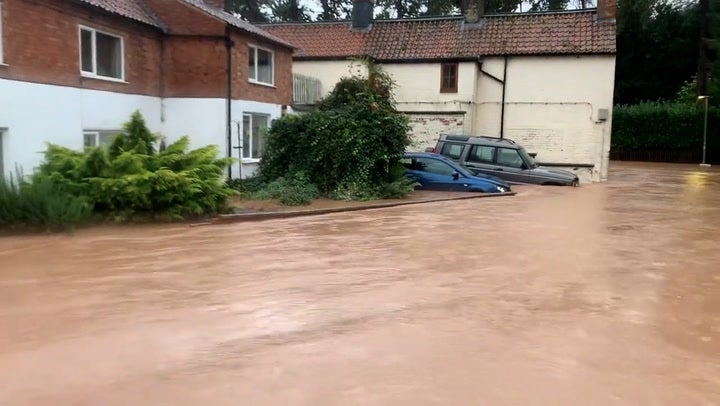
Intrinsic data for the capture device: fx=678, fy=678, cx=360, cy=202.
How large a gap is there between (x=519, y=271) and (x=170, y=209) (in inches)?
277

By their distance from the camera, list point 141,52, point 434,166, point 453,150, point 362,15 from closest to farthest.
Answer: point 141,52, point 434,166, point 453,150, point 362,15

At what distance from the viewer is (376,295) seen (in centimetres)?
773

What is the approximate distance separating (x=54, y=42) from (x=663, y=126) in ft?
112

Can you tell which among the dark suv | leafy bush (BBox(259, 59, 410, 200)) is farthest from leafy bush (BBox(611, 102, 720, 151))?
leafy bush (BBox(259, 59, 410, 200))

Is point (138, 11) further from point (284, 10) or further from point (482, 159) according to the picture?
point (284, 10)

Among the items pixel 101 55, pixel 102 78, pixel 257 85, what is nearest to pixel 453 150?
pixel 257 85

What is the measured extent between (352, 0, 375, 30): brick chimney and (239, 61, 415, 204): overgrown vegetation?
1033cm

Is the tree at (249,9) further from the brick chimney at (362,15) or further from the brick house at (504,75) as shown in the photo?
the brick house at (504,75)

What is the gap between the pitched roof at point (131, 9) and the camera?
16438 millimetres

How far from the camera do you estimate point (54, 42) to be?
48.9ft

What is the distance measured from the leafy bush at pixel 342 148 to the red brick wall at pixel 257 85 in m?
1.93

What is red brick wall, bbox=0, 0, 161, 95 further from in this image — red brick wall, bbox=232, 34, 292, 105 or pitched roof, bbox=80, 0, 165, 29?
red brick wall, bbox=232, 34, 292, 105

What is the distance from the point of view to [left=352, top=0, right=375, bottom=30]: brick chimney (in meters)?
28.7

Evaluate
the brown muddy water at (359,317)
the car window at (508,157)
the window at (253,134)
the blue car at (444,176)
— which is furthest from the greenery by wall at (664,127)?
the brown muddy water at (359,317)
